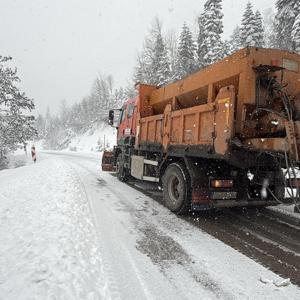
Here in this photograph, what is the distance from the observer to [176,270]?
4133mm

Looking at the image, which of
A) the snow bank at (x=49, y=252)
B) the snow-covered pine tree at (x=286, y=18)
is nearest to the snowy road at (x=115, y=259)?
the snow bank at (x=49, y=252)

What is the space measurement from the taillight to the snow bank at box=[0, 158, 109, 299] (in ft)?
7.82

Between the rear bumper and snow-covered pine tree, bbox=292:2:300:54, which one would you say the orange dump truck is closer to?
the rear bumper

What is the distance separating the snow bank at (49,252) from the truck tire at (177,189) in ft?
5.93

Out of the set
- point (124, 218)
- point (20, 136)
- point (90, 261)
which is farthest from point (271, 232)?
point (20, 136)

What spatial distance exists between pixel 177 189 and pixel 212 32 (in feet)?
86.0

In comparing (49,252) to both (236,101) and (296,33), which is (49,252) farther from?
(296,33)

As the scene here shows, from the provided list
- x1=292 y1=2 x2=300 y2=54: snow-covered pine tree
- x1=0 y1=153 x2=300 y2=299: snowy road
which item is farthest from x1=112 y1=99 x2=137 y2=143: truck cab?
x1=292 y1=2 x2=300 y2=54: snow-covered pine tree

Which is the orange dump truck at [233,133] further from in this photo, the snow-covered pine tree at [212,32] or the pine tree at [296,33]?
the snow-covered pine tree at [212,32]

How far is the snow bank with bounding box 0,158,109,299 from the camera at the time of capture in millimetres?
3240

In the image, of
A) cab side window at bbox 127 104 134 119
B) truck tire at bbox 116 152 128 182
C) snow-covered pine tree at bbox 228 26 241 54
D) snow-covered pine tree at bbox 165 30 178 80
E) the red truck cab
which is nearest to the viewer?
the red truck cab

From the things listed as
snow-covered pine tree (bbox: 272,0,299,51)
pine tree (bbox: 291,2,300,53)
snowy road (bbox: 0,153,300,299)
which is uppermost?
snow-covered pine tree (bbox: 272,0,299,51)

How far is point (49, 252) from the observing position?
4.11 meters

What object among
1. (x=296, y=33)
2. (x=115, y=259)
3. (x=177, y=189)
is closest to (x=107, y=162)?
(x=177, y=189)
